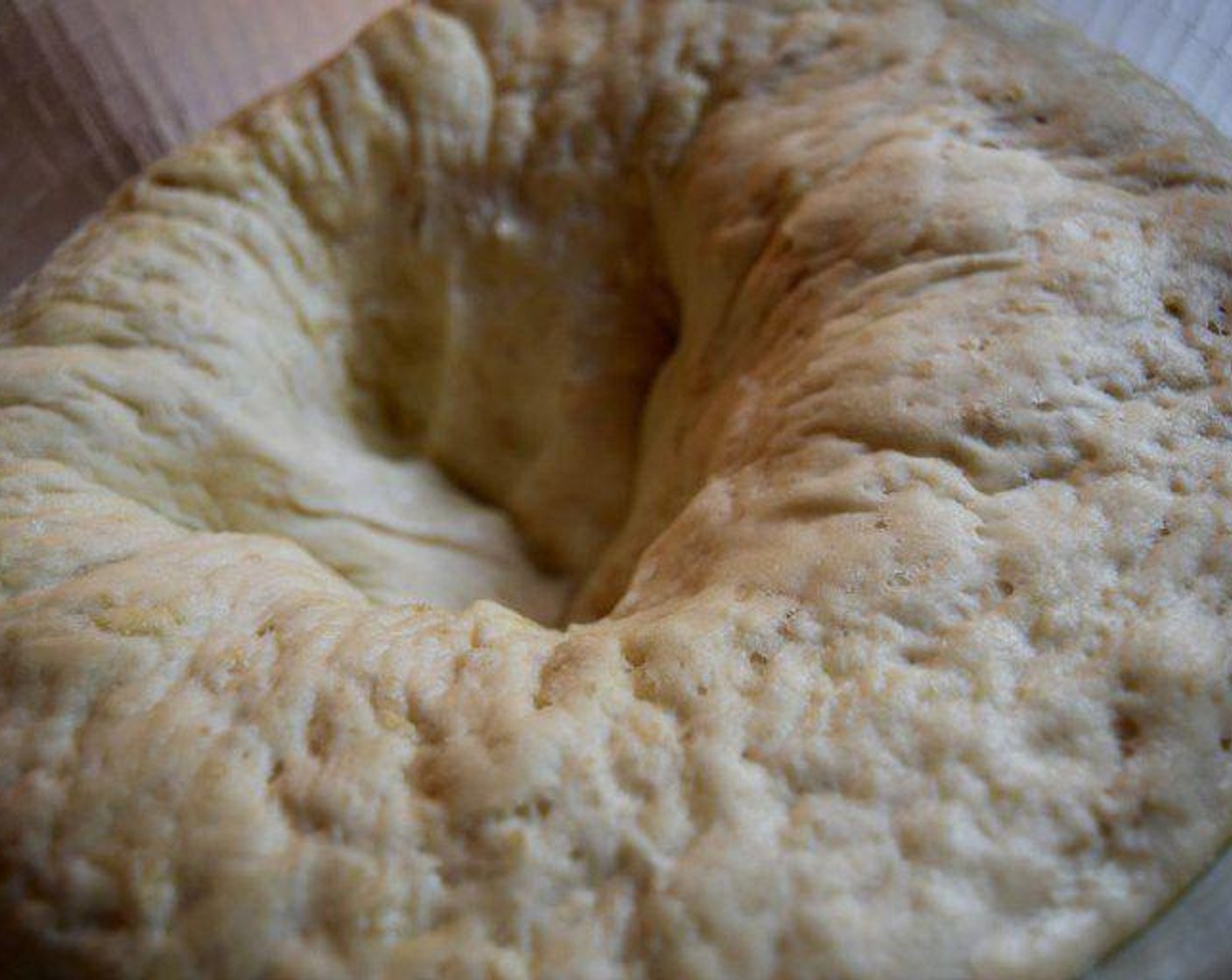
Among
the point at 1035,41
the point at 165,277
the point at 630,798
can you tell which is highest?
the point at 1035,41

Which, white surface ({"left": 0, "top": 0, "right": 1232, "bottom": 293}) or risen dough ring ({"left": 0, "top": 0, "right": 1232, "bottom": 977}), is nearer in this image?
risen dough ring ({"left": 0, "top": 0, "right": 1232, "bottom": 977})

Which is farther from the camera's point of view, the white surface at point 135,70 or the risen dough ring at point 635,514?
the white surface at point 135,70

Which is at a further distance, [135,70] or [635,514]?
[135,70]

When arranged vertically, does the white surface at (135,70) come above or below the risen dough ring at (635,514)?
below

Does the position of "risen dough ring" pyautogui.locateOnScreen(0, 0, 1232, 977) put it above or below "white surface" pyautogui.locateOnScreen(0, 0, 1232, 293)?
above

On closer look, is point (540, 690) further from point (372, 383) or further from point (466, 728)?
point (372, 383)

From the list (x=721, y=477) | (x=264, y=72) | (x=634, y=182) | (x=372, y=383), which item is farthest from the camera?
(x=264, y=72)

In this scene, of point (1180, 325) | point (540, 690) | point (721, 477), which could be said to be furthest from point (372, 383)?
point (1180, 325)

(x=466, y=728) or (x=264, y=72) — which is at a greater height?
(x=466, y=728)
